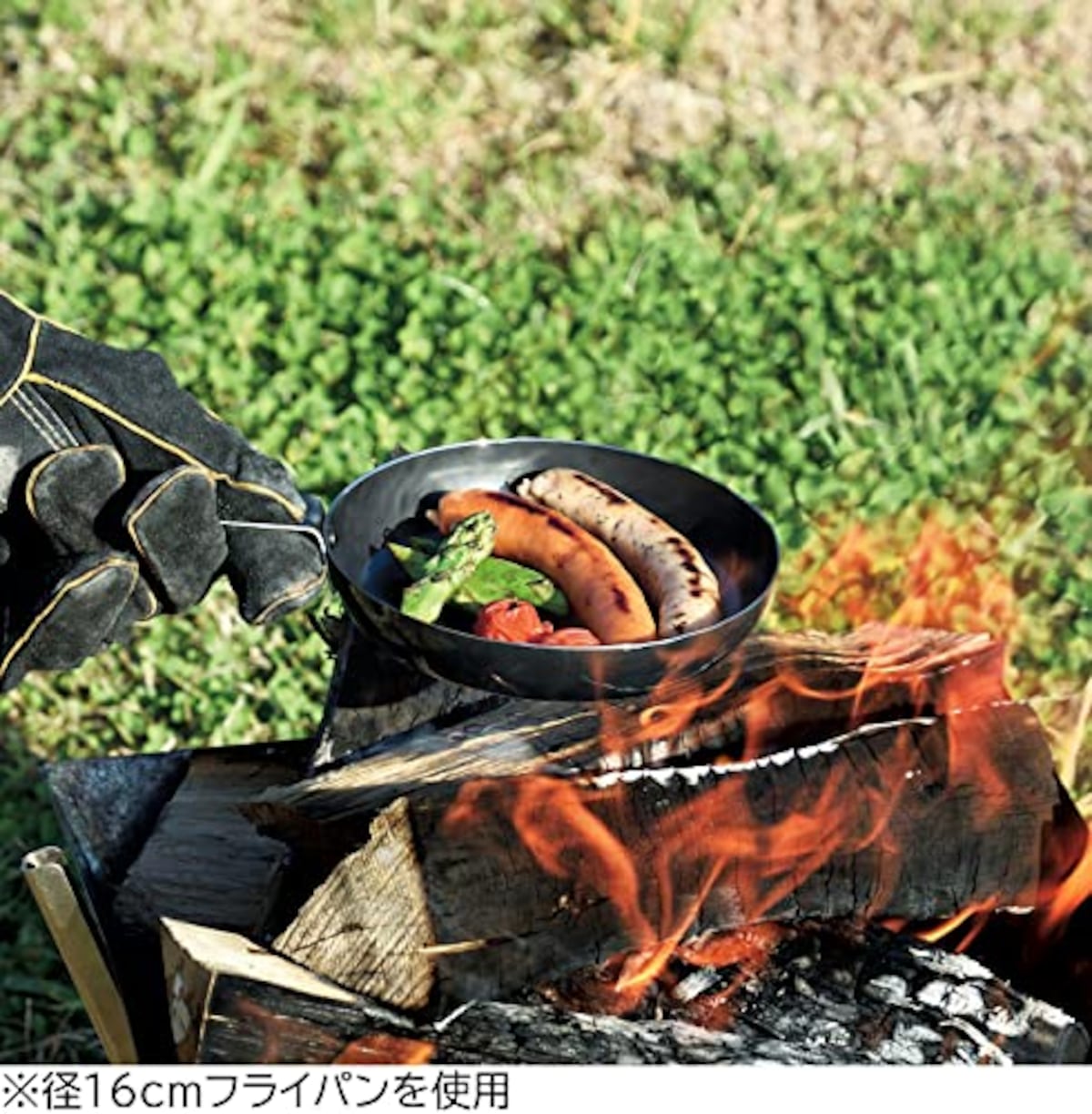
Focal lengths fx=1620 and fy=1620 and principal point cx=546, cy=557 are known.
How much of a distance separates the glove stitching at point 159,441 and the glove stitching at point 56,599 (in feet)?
0.81

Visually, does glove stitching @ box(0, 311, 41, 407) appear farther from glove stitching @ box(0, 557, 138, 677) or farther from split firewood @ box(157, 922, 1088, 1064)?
split firewood @ box(157, 922, 1088, 1064)

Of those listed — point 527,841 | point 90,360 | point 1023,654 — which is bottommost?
point 1023,654

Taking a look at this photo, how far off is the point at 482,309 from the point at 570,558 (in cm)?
316

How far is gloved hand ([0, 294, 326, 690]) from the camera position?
10.1 feet

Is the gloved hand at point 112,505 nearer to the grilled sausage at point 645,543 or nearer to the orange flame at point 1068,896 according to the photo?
the grilled sausage at point 645,543

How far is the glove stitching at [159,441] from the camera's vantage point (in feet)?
10.5

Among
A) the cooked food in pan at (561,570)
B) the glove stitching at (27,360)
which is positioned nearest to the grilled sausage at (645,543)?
the cooked food in pan at (561,570)

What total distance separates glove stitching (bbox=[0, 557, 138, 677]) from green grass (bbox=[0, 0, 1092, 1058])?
2.15 metres

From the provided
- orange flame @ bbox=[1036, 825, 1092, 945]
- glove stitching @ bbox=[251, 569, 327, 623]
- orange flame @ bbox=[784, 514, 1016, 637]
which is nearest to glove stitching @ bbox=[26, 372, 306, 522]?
glove stitching @ bbox=[251, 569, 327, 623]

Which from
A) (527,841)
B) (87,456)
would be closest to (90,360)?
(87,456)
